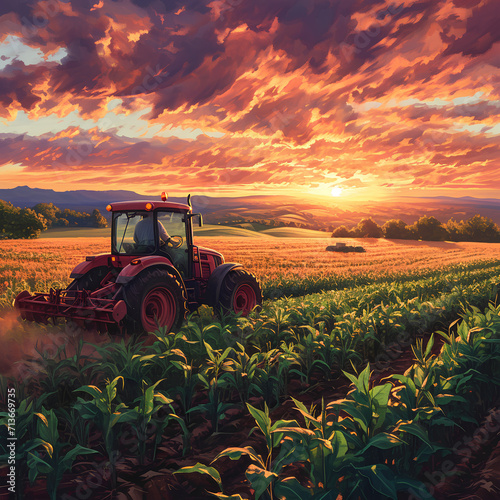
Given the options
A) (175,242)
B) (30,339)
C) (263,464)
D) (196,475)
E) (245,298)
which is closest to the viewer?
(263,464)

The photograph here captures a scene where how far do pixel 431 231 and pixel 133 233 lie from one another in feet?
144

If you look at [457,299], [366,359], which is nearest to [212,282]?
[366,359]

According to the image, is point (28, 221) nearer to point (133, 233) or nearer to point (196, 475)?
point (133, 233)

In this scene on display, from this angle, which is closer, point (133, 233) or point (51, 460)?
point (51, 460)

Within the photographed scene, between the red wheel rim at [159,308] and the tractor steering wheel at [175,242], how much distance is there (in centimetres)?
99

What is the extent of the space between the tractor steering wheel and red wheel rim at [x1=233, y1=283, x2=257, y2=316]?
158 cm

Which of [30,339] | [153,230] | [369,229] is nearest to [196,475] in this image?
[30,339]

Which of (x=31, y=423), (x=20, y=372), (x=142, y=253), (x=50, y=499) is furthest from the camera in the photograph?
(x=142, y=253)

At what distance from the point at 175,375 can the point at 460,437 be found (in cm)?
269

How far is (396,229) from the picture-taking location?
43688mm

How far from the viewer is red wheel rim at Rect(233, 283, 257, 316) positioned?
7598mm

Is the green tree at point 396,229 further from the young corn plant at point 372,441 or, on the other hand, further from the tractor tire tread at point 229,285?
the young corn plant at point 372,441

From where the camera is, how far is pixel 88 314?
5391 millimetres

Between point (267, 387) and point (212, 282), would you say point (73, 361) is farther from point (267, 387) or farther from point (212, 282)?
point (212, 282)
